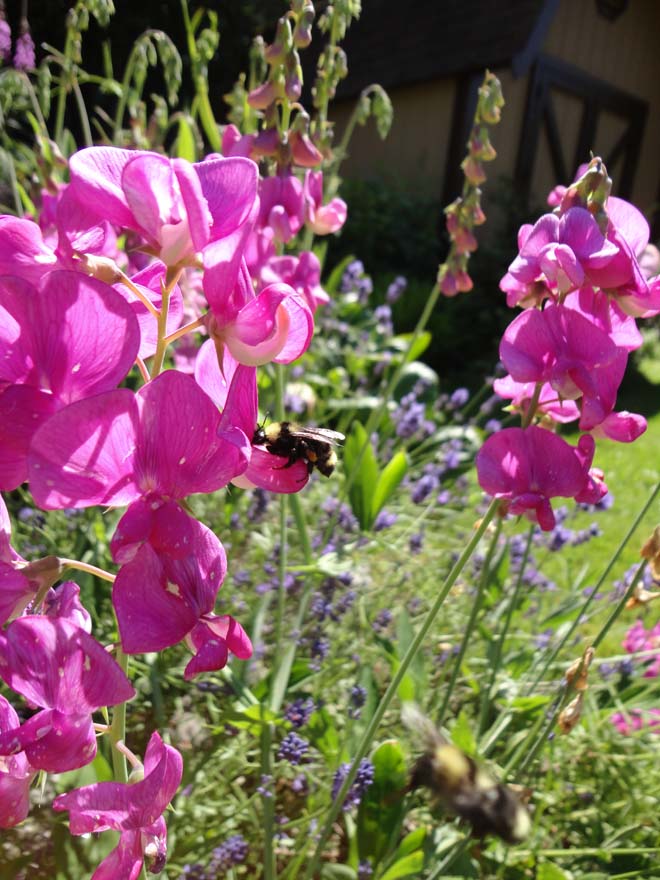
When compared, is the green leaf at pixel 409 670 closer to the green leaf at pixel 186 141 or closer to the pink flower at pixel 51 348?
the pink flower at pixel 51 348

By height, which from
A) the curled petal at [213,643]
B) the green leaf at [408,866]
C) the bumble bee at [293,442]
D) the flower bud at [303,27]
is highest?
the flower bud at [303,27]

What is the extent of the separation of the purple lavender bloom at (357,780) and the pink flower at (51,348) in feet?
3.02

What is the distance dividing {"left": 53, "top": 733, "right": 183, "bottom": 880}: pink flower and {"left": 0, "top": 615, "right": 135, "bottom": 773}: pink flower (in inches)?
2.2

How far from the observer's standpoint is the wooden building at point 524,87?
8594mm

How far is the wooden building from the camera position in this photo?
8594mm

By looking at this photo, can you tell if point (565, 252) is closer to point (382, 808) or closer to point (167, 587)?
point (167, 587)

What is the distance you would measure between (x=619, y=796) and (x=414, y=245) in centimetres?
746

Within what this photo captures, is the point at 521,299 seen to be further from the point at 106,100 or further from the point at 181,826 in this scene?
the point at 106,100

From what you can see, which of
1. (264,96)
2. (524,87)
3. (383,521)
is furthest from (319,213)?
(524,87)

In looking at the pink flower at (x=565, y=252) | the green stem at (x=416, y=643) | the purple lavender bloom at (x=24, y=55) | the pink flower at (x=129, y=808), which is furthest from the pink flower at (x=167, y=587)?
the purple lavender bloom at (x=24, y=55)

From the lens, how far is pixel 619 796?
1.85 m

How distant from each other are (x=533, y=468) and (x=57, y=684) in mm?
605

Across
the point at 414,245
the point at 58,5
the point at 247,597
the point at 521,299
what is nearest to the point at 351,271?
the point at 247,597

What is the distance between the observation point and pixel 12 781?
0.64m
